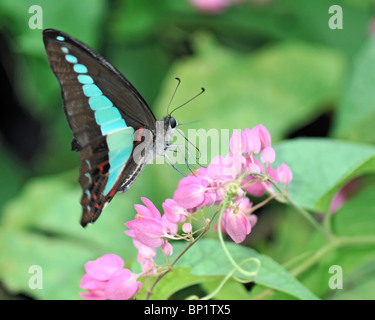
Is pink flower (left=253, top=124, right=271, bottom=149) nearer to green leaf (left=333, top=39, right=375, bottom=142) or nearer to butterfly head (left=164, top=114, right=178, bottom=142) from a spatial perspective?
butterfly head (left=164, top=114, right=178, bottom=142)

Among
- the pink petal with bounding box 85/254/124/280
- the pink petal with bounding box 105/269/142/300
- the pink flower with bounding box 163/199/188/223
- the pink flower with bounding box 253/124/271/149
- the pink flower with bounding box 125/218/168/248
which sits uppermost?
the pink flower with bounding box 253/124/271/149

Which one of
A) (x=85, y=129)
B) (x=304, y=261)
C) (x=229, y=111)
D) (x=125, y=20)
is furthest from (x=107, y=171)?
(x=125, y=20)

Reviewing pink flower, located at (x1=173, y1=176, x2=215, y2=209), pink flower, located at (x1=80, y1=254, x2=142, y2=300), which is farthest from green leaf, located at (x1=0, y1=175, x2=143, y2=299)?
pink flower, located at (x1=173, y1=176, x2=215, y2=209)

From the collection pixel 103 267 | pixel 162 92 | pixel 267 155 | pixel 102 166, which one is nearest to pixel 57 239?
pixel 162 92

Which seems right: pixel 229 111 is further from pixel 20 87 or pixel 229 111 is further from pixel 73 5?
pixel 20 87

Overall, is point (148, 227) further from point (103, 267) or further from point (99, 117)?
point (99, 117)
